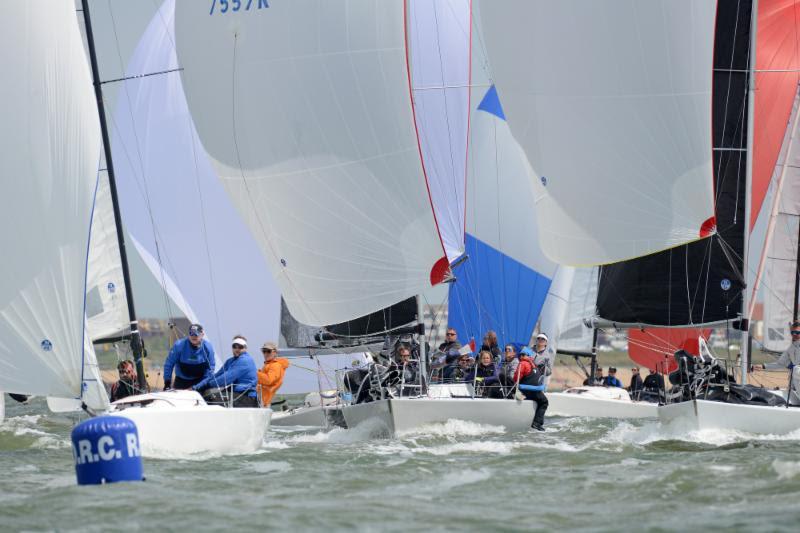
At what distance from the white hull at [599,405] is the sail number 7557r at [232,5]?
7.84 metres

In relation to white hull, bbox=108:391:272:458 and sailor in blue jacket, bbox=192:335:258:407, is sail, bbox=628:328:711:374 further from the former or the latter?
white hull, bbox=108:391:272:458

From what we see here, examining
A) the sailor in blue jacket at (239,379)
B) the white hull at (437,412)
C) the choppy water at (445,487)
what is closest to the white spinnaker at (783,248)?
the white hull at (437,412)

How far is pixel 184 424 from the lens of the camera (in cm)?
1472

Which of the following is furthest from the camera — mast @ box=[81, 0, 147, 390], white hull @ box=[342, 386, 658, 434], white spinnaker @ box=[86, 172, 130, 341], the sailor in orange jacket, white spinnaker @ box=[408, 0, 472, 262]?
white spinnaker @ box=[86, 172, 130, 341]

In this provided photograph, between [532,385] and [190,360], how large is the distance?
14.2ft

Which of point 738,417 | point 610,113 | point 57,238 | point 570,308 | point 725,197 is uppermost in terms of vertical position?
point 610,113

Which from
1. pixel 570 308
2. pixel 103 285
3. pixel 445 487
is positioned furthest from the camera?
pixel 570 308

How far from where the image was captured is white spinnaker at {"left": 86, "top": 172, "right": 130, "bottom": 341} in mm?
25797

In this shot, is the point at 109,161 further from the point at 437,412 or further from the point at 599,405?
the point at 599,405

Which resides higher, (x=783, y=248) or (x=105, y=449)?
(x=783, y=248)

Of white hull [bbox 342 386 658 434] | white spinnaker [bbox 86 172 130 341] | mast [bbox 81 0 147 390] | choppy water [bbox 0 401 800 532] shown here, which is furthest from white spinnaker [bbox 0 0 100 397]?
white spinnaker [bbox 86 172 130 341]

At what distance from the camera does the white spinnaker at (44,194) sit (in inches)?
547

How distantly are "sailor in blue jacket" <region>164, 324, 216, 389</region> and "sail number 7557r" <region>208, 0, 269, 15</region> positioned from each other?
629 cm

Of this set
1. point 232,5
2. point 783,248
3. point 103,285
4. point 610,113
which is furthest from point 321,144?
point 783,248
